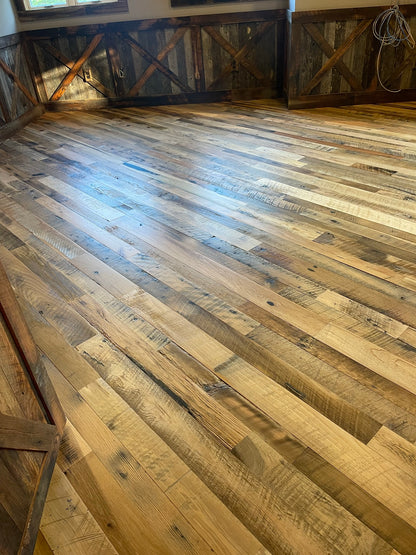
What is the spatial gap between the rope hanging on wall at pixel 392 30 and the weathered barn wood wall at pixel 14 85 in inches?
165

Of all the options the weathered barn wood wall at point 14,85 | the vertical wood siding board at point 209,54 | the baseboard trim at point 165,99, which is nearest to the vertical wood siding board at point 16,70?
the weathered barn wood wall at point 14,85

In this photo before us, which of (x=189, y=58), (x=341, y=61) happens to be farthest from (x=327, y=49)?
(x=189, y=58)

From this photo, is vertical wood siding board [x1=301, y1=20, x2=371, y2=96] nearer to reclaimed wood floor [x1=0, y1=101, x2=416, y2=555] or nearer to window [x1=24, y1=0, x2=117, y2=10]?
reclaimed wood floor [x1=0, y1=101, x2=416, y2=555]

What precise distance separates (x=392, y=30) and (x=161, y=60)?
275 cm

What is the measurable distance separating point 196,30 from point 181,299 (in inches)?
176

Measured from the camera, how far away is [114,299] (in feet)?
7.43

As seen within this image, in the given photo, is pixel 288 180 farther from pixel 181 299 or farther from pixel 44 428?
pixel 44 428

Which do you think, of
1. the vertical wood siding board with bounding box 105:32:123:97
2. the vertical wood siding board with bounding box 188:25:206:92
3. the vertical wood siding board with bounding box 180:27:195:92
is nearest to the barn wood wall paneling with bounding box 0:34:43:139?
the vertical wood siding board with bounding box 105:32:123:97

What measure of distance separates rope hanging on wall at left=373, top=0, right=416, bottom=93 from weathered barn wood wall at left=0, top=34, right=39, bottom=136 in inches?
165

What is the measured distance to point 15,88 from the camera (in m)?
5.22

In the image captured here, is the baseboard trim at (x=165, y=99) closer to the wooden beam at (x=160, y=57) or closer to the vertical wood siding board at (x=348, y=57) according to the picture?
the wooden beam at (x=160, y=57)

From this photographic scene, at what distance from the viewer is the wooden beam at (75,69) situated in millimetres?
5492

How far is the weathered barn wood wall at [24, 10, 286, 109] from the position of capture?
5383mm

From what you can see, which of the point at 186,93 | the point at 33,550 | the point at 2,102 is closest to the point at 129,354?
the point at 33,550
